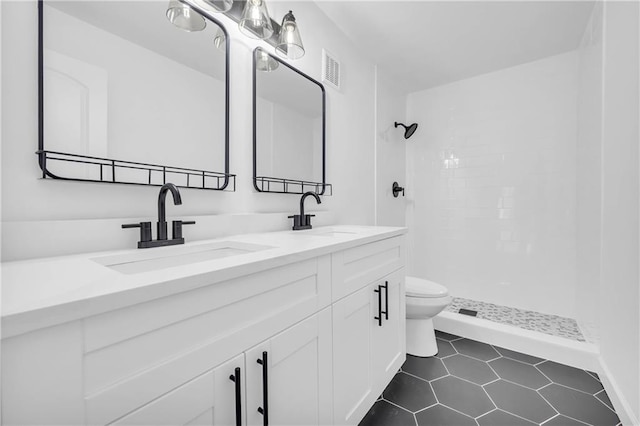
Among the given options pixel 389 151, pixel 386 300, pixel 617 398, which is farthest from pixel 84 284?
pixel 389 151

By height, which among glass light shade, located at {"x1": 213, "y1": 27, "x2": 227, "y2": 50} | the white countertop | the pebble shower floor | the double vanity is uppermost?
glass light shade, located at {"x1": 213, "y1": 27, "x2": 227, "y2": 50}

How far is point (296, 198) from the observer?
1.76m

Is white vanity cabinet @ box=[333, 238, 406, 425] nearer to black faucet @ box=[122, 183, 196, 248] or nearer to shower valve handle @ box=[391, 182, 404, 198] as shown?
black faucet @ box=[122, 183, 196, 248]

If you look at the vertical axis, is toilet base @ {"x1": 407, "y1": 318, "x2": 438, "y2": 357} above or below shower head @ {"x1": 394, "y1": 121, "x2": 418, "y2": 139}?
below

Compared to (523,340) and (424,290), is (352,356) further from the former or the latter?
(523,340)

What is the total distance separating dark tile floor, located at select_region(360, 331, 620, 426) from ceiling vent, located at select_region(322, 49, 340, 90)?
191cm

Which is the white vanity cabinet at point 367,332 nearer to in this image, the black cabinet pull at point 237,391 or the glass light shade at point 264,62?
the black cabinet pull at point 237,391

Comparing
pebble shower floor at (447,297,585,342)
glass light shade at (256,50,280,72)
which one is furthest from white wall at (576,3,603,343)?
glass light shade at (256,50,280,72)

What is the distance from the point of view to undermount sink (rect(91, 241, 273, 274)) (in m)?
0.85

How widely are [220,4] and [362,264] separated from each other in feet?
4.09

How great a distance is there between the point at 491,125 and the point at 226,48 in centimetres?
250

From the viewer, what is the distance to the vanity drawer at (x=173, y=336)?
47 centimetres

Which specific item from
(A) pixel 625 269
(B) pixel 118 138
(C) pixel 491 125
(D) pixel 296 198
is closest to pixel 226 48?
(B) pixel 118 138

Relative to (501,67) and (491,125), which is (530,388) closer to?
(491,125)
